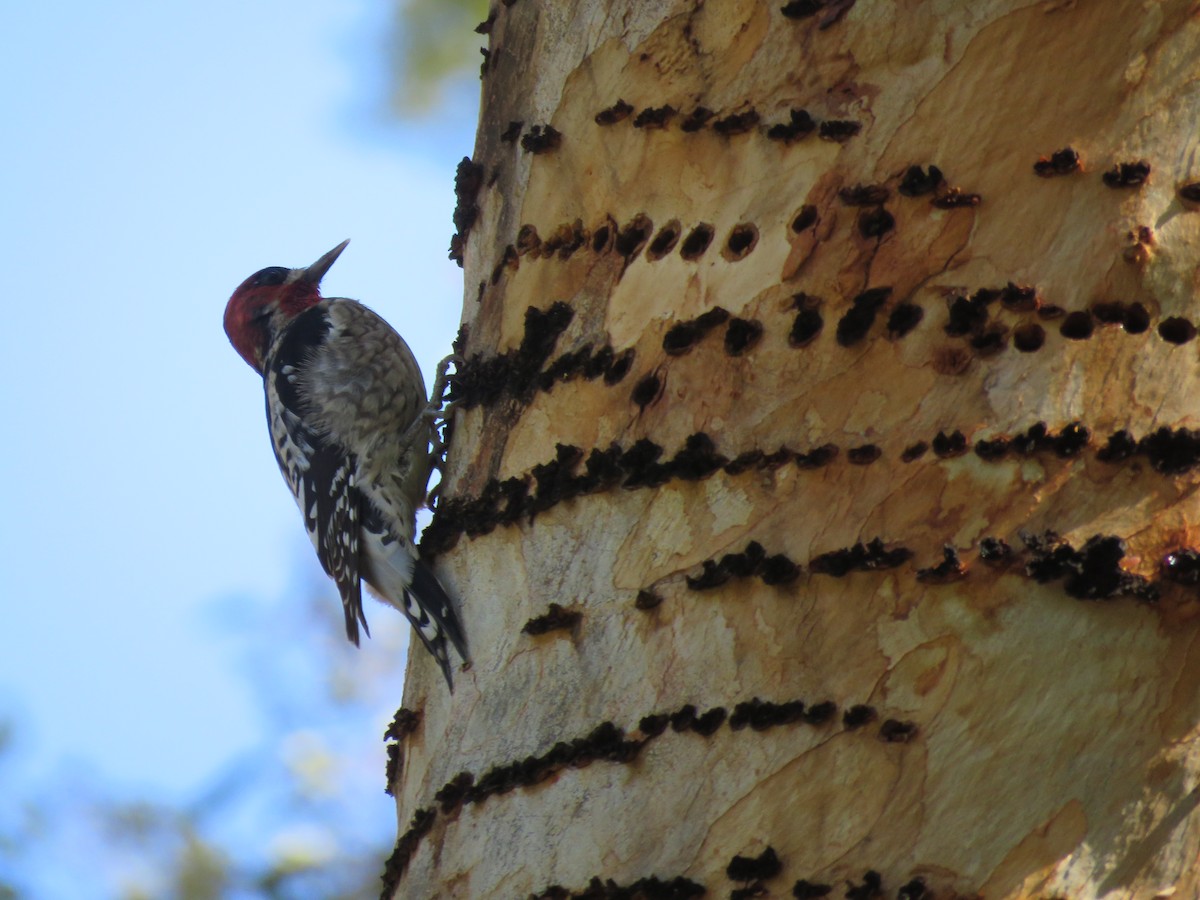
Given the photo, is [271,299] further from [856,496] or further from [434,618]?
[856,496]

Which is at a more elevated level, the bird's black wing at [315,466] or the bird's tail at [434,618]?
the bird's black wing at [315,466]

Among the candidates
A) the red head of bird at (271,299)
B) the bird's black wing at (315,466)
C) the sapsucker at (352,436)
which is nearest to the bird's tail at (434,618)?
the sapsucker at (352,436)

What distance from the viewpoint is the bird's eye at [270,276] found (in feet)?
20.9

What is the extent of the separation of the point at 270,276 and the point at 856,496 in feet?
16.1

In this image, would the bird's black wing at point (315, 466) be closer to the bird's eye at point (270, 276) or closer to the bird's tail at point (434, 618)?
the bird's eye at point (270, 276)

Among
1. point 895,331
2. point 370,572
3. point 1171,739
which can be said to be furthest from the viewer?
point 370,572

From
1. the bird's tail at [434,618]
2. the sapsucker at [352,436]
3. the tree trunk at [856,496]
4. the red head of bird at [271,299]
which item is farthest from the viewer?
the red head of bird at [271,299]

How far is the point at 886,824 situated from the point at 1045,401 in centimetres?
63

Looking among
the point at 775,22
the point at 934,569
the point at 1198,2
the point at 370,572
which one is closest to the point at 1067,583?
the point at 934,569

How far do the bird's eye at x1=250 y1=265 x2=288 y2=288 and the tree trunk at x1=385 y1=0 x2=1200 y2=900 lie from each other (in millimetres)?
4063

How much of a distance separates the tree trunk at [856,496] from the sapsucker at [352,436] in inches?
65.5

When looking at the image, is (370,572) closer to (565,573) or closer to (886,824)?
(565,573)

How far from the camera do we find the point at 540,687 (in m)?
2.20

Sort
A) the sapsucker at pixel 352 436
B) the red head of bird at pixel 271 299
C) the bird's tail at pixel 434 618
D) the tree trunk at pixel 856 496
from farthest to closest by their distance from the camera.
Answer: the red head of bird at pixel 271 299, the sapsucker at pixel 352 436, the bird's tail at pixel 434 618, the tree trunk at pixel 856 496
